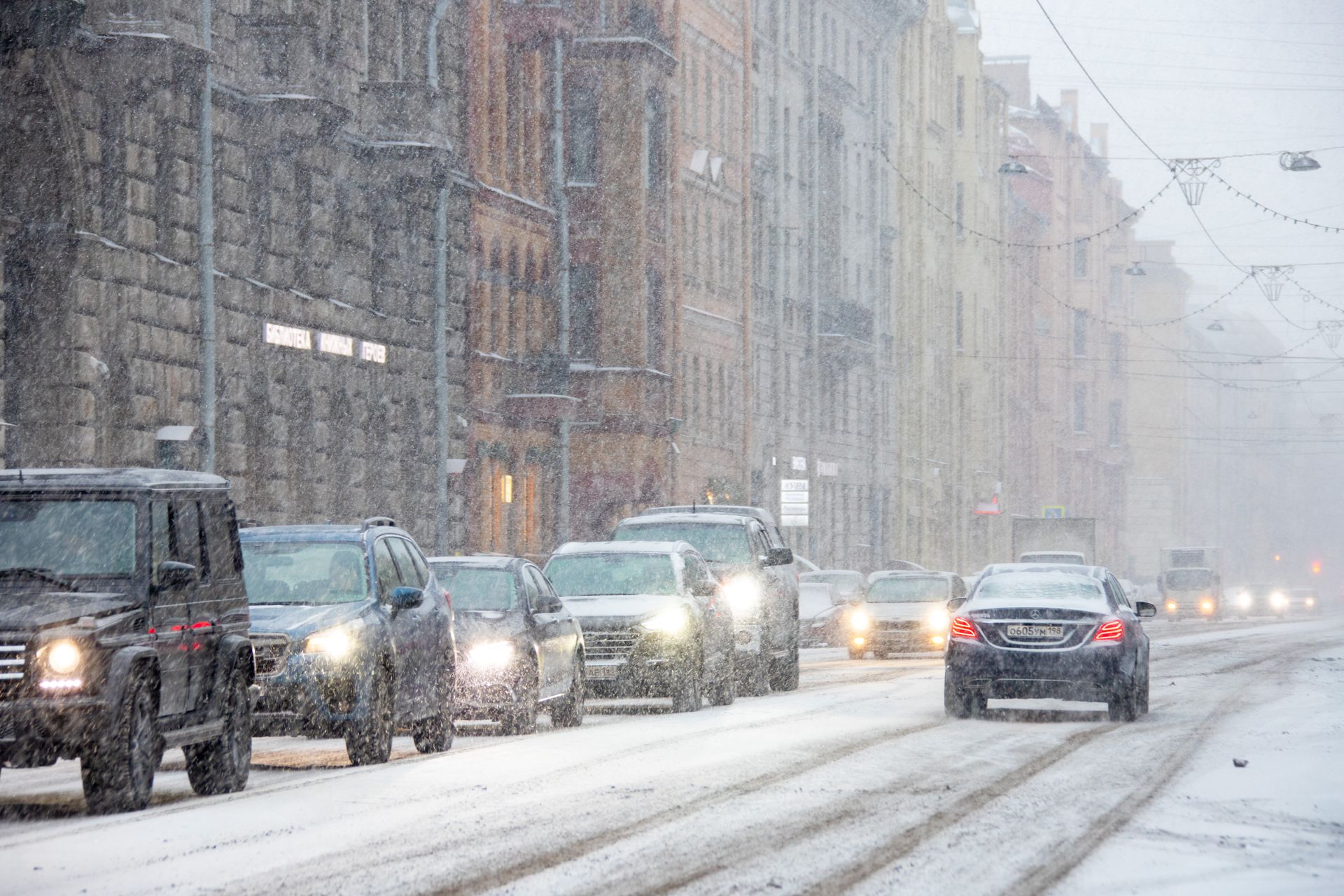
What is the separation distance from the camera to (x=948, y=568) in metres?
90.5

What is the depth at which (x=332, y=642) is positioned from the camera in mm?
16219

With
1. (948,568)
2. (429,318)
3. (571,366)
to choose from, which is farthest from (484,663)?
(948,568)

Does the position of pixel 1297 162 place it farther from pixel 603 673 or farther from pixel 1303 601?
pixel 1303 601

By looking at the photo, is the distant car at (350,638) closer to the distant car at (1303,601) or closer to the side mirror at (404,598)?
the side mirror at (404,598)

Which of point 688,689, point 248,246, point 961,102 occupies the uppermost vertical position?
point 961,102

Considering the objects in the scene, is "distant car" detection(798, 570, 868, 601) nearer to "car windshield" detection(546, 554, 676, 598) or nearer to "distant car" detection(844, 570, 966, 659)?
"distant car" detection(844, 570, 966, 659)

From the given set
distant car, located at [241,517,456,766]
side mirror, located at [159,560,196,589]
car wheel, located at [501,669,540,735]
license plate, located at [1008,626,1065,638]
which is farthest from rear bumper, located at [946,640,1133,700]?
side mirror, located at [159,560,196,589]

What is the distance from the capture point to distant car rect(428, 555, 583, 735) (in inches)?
778

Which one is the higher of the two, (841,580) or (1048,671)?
(841,580)

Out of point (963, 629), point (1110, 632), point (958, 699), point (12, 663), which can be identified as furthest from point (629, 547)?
point (12, 663)

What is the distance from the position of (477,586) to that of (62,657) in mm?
8475

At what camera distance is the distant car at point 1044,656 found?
2127 centimetres

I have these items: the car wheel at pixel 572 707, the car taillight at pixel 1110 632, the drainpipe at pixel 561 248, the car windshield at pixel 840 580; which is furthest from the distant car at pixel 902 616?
the car wheel at pixel 572 707

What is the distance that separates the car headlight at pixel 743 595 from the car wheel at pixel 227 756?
12644 millimetres
